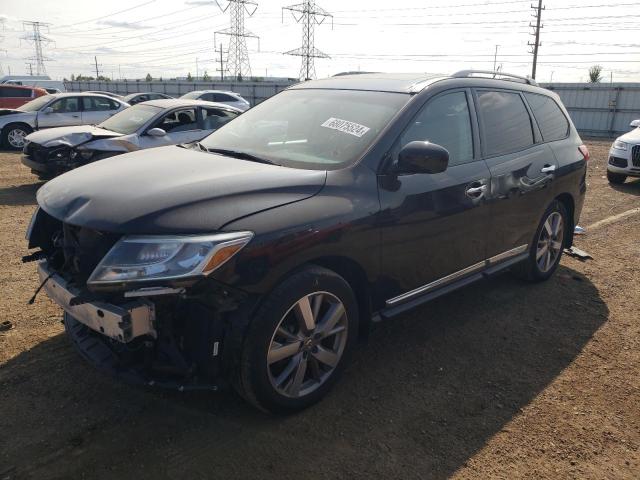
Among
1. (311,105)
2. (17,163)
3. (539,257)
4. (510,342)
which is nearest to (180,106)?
(17,163)

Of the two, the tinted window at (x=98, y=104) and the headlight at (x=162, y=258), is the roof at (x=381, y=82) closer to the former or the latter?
the headlight at (x=162, y=258)

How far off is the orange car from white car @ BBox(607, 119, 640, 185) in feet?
56.7

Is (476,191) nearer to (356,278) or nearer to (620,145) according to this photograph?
(356,278)

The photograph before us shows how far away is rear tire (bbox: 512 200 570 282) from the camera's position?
476 centimetres

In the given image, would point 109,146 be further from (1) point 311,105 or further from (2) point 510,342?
(2) point 510,342

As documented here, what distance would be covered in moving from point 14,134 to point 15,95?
445 centimetres

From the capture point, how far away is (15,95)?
17359 millimetres

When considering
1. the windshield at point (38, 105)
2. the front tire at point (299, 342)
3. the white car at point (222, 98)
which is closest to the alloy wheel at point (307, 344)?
the front tire at point (299, 342)

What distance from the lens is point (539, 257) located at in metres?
4.89

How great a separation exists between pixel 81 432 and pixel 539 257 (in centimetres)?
404

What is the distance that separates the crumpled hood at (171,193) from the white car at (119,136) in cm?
546

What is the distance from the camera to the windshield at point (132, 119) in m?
8.89

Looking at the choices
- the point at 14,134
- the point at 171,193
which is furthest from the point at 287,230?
the point at 14,134

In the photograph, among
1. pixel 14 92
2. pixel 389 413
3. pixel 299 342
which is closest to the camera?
pixel 299 342
